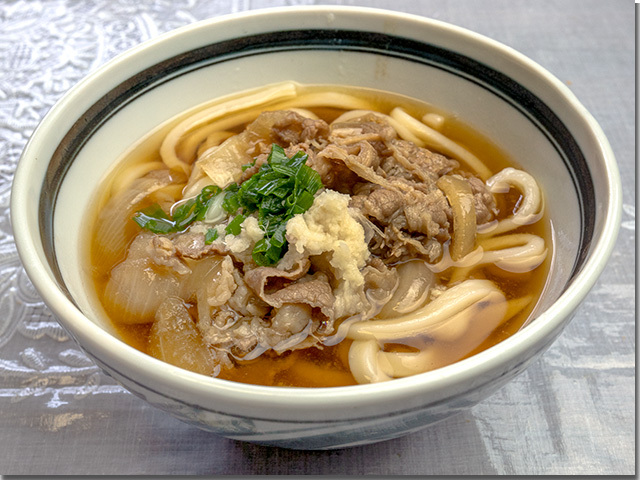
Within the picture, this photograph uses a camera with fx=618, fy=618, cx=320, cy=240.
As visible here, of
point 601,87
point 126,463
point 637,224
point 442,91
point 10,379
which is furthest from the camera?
point 601,87

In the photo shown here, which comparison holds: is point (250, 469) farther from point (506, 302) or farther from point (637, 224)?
point (637, 224)

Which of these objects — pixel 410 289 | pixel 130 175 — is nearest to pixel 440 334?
pixel 410 289

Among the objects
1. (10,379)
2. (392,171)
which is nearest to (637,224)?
(392,171)

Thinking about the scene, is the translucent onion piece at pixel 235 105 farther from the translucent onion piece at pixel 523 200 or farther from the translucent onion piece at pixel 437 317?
the translucent onion piece at pixel 437 317

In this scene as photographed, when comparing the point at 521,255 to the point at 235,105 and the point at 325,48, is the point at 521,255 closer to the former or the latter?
the point at 325,48

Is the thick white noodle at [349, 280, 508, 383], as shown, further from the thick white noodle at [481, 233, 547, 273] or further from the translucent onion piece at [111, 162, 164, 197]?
the translucent onion piece at [111, 162, 164, 197]

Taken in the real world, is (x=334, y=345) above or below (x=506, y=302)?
below

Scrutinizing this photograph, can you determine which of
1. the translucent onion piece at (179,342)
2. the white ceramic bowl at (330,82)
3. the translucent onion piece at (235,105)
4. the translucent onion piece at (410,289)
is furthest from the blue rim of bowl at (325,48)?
the translucent onion piece at (410,289)
